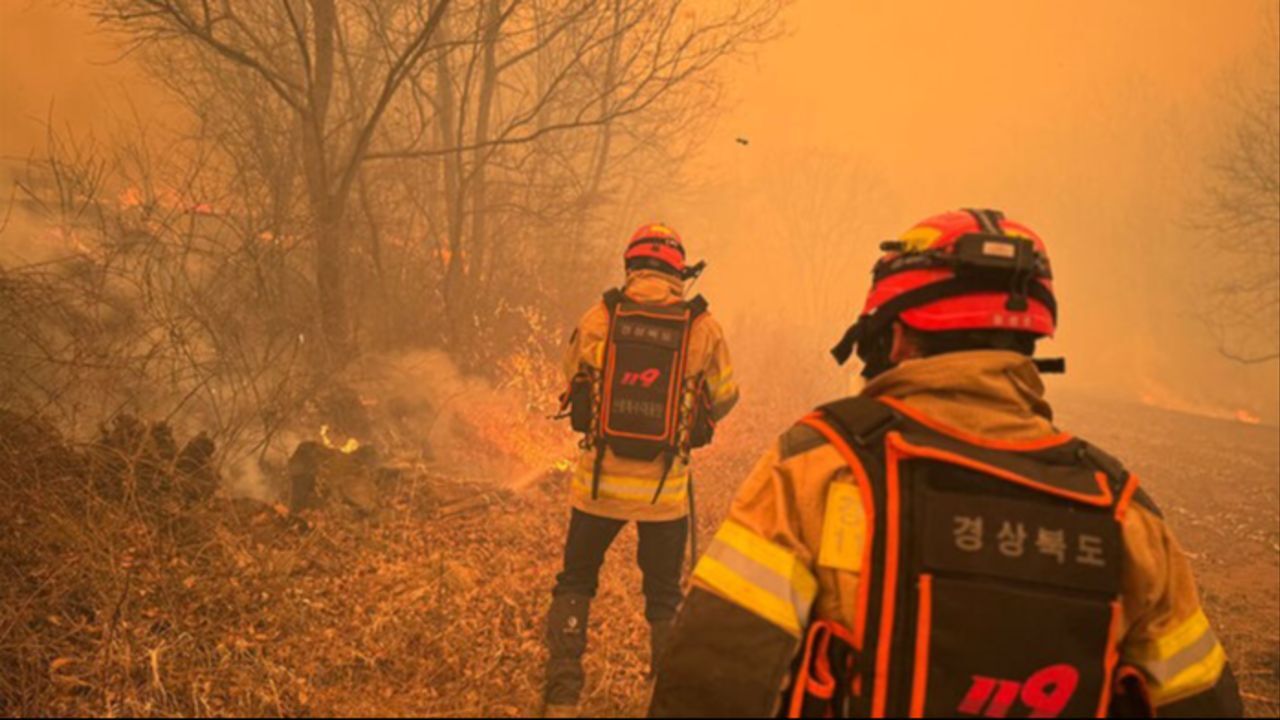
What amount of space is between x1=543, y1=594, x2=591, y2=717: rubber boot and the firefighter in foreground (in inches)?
4.0

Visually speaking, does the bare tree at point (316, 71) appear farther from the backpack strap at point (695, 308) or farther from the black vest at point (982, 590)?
the black vest at point (982, 590)

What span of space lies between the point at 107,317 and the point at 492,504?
3.39m

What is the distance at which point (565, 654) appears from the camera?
3.29m

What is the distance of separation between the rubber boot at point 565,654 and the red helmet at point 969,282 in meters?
2.34

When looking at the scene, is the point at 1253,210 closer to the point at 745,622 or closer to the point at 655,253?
the point at 655,253

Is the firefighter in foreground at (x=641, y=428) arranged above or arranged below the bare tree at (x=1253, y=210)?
below

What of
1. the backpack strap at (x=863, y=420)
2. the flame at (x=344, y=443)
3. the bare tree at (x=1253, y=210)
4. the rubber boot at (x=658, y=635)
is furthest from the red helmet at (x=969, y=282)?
the bare tree at (x=1253, y=210)

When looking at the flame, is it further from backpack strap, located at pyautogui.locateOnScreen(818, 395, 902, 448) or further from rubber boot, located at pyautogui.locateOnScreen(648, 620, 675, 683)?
backpack strap, located at pyautogui.locateOnScreen(818, 395, 902, 448)

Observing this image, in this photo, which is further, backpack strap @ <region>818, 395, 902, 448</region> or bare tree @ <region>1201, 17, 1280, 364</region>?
bare tree @ <region>1201, 17, 1280, 364</region>

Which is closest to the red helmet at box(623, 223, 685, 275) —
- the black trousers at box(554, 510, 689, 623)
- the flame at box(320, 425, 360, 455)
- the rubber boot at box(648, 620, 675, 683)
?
the black trousers at box(554, 510, 689, 623)

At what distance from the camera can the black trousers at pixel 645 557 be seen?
3.61m

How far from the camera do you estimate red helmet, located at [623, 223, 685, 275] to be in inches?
153

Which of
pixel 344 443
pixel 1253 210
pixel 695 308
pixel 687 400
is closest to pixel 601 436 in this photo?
A: pixel 687 400

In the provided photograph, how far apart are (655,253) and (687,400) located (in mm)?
854
